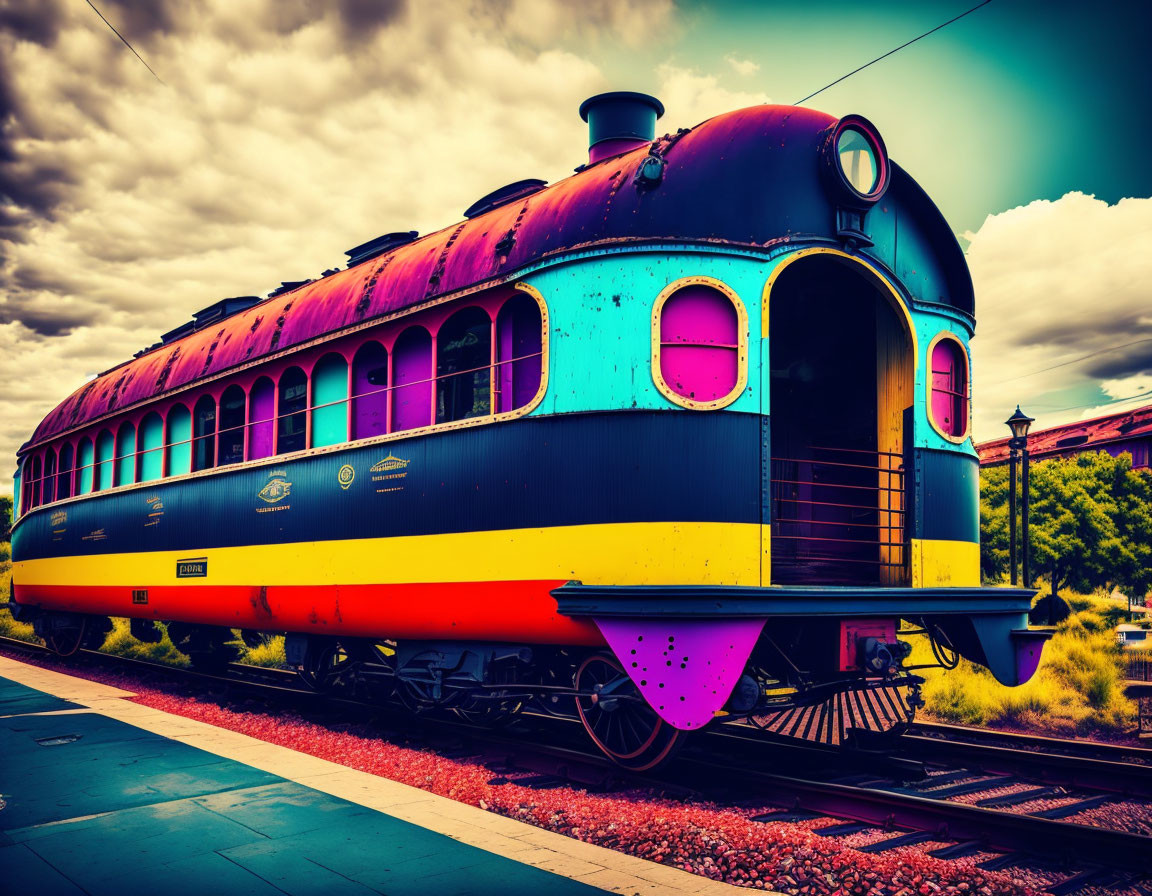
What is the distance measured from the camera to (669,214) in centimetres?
605

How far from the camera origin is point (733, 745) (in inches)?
284

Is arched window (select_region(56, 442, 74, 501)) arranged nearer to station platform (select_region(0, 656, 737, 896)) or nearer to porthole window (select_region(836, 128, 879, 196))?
station platform (select_region(0, 656, 737, 896))

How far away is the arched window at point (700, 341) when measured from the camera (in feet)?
19.4

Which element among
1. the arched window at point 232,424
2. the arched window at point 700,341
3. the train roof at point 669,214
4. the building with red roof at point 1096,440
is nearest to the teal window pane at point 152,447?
the arched window at point 232,424

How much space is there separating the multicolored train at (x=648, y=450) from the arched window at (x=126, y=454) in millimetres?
4136

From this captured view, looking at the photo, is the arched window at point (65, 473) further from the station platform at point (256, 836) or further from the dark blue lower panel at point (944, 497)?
the dark blue lower panel at point (944, 497)

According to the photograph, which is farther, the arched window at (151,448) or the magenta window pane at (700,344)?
the arched window at (151,448)

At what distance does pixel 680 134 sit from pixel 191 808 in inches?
208

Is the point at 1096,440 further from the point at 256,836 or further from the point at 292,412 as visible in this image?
the point at 256,836

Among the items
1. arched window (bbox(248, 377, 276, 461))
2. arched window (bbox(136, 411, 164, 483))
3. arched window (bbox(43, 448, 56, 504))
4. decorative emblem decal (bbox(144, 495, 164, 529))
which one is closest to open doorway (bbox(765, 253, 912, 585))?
arched window (bbox(248, 377, 276, 461))

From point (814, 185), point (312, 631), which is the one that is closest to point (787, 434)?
point (814, 185)

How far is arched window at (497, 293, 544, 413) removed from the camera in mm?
6645

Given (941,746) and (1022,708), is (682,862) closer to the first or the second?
(941,746)

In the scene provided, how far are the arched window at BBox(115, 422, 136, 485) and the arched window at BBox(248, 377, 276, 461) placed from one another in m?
3.58
